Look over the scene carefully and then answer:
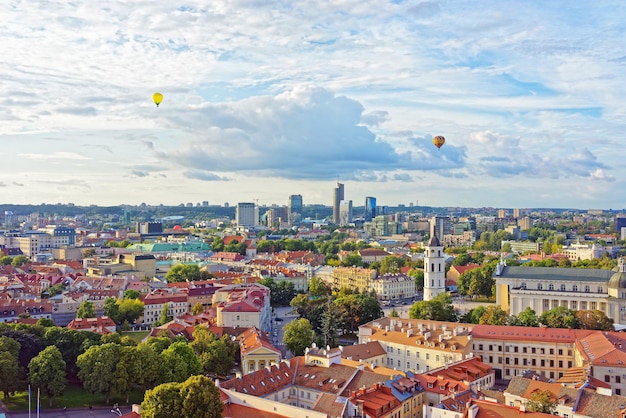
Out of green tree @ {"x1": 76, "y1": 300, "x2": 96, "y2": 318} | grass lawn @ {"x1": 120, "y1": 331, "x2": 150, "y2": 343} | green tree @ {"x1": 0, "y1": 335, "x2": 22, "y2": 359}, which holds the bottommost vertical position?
grass lawn @ {"x1": 120, "y1": 331, "x2": 150, "y2": 343}

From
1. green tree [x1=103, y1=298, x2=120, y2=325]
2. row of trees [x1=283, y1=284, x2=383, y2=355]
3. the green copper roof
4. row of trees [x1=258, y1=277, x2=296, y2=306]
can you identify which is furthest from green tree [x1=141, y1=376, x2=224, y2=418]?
row of trees [x1=258, y1=277, x2=296, y2=306]

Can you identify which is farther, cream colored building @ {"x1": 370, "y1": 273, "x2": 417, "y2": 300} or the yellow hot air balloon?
cream colored building @ {"x1": 370, "y1": 273, "x2": 417, "y2": 300}

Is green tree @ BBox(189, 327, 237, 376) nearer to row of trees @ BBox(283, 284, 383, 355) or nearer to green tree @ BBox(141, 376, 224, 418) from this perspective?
row of trees @ BBox(283, 284, 383, 355)

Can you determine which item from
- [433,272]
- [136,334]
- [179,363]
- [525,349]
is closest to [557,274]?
[433,272]

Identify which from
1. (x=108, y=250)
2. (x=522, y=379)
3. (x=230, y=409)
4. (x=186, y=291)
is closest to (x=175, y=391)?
(x=230, y=409)

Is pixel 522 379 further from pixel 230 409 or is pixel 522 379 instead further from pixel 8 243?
pixel 8 243

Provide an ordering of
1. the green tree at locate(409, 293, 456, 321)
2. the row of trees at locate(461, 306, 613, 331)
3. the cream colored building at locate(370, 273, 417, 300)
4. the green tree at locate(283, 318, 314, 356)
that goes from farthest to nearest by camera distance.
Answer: the cream colored building at locate(370, 273, 417, 300)
the green tree at locate(409, 293, 456, 321)
the row of trees at locate(461, 306, 613, 331)
the green tree at locate(283, 318, 314, 356)
